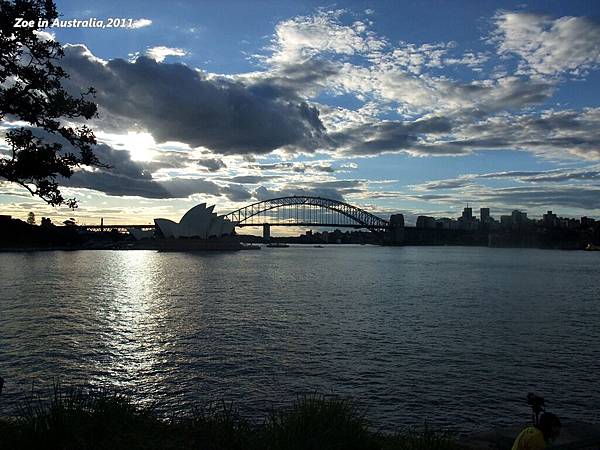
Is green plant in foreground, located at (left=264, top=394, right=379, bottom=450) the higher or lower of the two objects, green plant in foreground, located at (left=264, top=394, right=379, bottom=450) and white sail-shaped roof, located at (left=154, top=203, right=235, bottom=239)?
the lower

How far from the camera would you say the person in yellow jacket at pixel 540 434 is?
6.63 m

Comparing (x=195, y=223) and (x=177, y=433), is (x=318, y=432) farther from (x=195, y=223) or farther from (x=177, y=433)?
(x=195, y=223)

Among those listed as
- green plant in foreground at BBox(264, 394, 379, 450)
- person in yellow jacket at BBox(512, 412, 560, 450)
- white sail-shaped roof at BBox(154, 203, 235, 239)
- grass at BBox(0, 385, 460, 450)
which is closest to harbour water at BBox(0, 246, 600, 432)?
green plant in foreground at BBox(264, 394, 379, 450)

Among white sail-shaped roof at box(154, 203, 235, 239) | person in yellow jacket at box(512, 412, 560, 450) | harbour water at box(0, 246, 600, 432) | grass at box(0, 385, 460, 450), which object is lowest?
harbour water at box(0, 246, 600, 432)

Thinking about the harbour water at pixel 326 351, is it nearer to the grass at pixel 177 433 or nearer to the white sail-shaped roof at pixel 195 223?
the grass at pixel 177 433

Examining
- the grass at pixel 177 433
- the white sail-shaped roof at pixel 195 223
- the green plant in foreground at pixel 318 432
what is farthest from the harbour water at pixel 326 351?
the white sail-shaped roof at pixel 195 223

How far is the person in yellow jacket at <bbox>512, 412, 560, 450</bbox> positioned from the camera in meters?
6.63

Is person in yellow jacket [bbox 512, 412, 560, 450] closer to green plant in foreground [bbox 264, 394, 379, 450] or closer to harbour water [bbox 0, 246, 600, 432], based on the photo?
green plant in foreground [bbox 264, 394, 379, 450]

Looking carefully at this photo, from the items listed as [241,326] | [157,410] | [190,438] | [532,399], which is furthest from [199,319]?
[532,399]

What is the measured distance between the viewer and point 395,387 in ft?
55.9

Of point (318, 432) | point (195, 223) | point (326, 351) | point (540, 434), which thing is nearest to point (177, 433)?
point (318, 432)

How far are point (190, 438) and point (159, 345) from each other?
56.1 ft

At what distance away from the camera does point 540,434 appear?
6.71 metres

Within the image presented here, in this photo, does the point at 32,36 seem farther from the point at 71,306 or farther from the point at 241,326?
the point at 71,306
